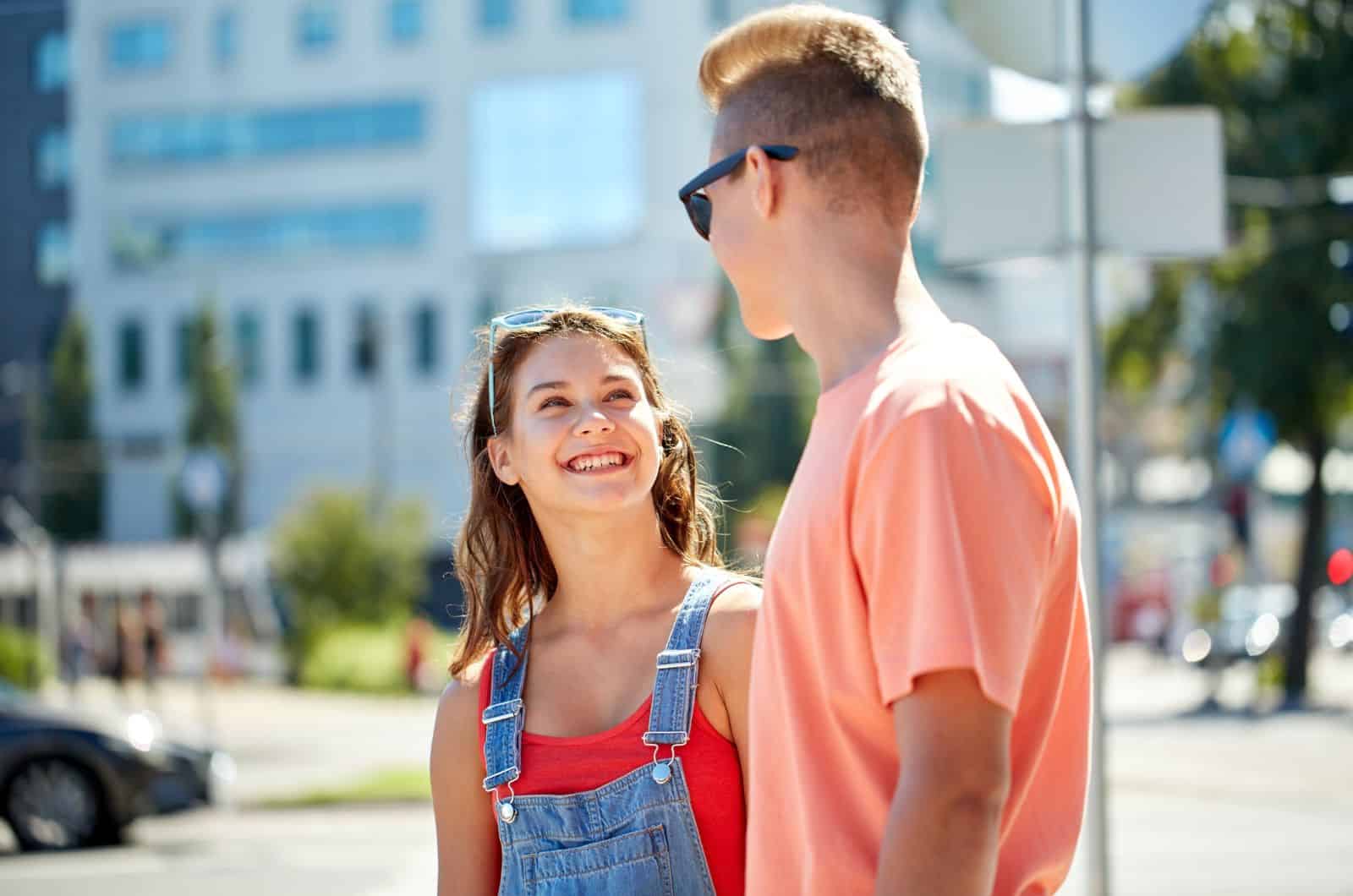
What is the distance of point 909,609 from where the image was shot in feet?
5.98

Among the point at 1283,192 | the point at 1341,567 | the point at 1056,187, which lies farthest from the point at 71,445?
the point at 1056,187

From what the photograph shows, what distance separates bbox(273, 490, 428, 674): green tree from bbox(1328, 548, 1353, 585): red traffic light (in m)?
19.5

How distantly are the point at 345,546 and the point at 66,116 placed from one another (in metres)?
39.3

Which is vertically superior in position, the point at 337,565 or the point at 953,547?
the point at 953,547

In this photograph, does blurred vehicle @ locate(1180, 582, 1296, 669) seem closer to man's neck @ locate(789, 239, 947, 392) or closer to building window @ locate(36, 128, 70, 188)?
man's neck @ locate(789, 239, 947, 392)

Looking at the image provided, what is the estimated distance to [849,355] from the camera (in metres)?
2.04

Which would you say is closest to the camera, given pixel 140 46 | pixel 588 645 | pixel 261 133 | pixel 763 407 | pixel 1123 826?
pixel 588 645

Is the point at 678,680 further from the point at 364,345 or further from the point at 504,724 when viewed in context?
the point at 364,345

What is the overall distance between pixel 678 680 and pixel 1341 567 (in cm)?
2541

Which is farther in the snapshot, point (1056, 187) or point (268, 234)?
point (268, 234)

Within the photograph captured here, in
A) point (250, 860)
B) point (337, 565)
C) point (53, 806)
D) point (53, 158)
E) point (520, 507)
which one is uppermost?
point (53, 158)

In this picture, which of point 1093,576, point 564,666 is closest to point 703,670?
point 564,666

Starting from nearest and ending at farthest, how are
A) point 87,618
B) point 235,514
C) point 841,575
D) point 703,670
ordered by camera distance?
1. point 841,575
2. point 703,670
3. point 87,618
4. point 235,514

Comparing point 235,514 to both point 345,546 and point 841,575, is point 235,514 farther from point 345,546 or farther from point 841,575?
point 841,575
